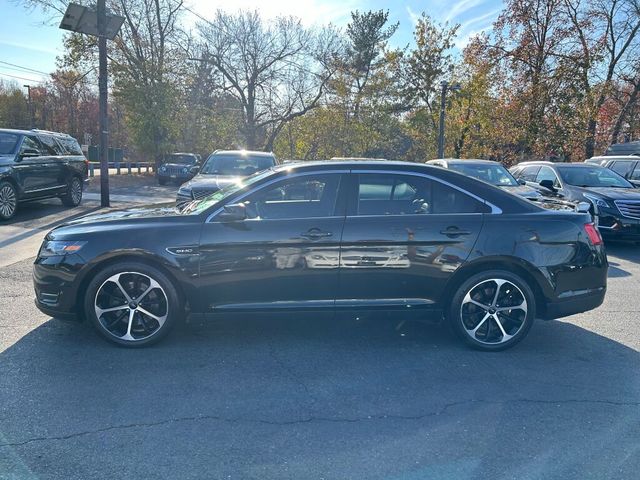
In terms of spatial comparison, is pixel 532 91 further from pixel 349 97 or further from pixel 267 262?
pixel 267 262

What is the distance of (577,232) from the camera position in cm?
432

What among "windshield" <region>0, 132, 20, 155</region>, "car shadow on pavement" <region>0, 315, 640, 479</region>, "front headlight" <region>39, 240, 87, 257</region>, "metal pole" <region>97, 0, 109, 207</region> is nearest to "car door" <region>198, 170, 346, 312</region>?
"car shadow on pavement" <region>0, 315, 640, 479</region>

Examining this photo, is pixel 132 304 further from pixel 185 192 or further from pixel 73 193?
pixel 73 193

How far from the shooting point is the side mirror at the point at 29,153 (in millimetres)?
10469

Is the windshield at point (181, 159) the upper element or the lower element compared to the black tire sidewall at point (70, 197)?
upper

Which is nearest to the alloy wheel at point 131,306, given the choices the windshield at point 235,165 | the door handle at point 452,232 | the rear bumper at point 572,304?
the door handle at point 452,232

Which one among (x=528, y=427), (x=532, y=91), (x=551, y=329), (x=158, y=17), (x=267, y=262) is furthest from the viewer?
(x=158, y=17)

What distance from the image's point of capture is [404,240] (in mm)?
4125

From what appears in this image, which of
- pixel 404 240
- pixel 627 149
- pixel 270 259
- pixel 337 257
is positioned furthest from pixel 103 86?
pixel 627 149

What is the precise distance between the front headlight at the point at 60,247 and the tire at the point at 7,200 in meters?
7.11

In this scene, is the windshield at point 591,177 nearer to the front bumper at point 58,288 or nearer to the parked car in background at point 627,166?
the parked car in background at point 627,166

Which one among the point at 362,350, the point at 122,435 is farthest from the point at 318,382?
the point at 122,435

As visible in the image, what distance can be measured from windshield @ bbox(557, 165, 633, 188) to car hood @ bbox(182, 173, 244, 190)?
278 inches

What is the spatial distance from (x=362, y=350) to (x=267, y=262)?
1148 millimetres
